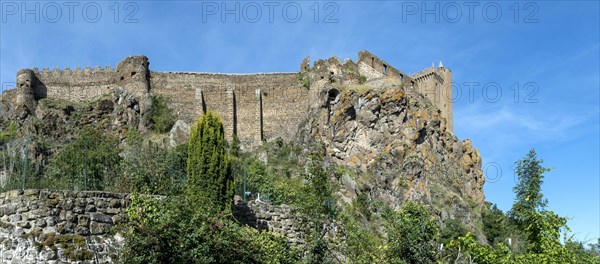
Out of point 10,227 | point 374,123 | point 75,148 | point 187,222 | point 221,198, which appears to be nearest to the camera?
point 10,227

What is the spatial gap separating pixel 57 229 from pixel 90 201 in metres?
0.79

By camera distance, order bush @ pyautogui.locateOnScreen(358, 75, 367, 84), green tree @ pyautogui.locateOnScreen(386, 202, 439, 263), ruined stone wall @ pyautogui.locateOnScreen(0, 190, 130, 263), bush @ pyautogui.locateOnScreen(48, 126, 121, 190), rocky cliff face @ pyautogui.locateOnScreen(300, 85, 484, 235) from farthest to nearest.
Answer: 1. bush @ pyautogui.locateOnScreen(358, 75, 367, 84)
2. rocky cliff face @ pyautogui.locateOnScreen(300, 85, 484, 235)
3. bush @ pyautogui.locateOnScreen(48, 126, 121, 190)
4. green tree @ pyautogui.locateOnScreen(386, 202, 439, 263)
5. ruined stone wall @ pyautogui.locateOnScreen(0, 190, 130, 263)

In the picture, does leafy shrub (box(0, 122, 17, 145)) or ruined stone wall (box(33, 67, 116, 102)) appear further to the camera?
ruined stone wall (box(33, 67, 116, 102))

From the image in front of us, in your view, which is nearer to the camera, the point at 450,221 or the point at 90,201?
the point at 90,201

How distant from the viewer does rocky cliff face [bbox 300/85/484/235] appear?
4209 centimetres

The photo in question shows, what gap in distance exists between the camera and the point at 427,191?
42.7 meters

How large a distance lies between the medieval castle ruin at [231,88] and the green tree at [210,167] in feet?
94.7

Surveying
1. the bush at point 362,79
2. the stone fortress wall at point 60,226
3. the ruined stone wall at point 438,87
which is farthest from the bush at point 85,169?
the ruined stone wall at point 438,87

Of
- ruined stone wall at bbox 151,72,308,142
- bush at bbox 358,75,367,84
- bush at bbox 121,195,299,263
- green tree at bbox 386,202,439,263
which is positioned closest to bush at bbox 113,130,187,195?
bush at bbox 121,195,299,263

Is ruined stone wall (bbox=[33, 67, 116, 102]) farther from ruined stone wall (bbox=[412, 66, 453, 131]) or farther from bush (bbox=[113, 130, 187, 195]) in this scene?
ruined stone wall (bbox=[412, 66, 453, 131])

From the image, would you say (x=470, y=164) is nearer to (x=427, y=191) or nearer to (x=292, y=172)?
(x=427, y=191)

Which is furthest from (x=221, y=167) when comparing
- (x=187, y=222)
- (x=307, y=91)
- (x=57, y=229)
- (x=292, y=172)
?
(x=307, y=91)

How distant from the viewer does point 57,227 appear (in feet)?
36.9

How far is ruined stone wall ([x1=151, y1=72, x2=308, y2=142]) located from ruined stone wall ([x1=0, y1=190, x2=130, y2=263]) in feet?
112
